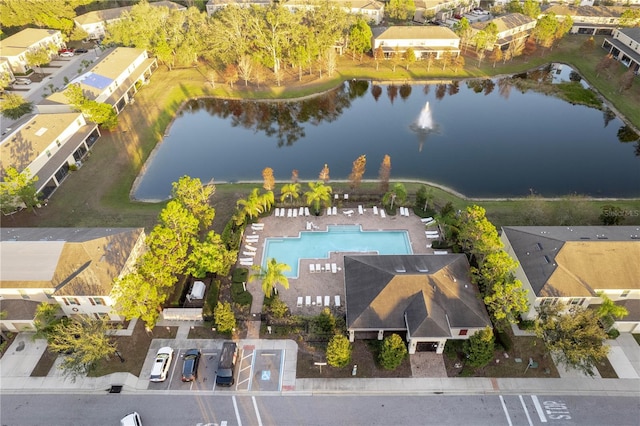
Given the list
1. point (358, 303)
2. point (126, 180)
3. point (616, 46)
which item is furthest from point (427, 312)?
point (616, 46)

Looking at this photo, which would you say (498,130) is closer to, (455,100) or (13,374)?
(455,100)

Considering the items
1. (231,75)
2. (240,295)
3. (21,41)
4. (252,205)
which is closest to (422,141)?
(252,205)

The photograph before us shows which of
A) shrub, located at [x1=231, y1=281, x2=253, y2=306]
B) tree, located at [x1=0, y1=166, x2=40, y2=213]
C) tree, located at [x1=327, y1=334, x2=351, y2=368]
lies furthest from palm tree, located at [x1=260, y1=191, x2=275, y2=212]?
A: tree, located at [x1=0, y1=166, x2=40, y2=213]

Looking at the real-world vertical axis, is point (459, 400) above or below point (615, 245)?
below

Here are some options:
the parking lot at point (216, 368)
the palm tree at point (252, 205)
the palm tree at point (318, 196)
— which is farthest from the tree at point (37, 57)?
the parking lot at point (216, 368)

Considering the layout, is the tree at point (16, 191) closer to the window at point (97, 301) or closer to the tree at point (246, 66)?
the window at point (97, 301)

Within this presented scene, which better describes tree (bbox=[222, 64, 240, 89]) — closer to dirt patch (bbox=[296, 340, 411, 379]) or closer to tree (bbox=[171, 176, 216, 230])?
tree (bbox=[171, 176, 216, 230])

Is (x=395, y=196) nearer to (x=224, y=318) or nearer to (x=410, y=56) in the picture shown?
(x=224, y=318)
